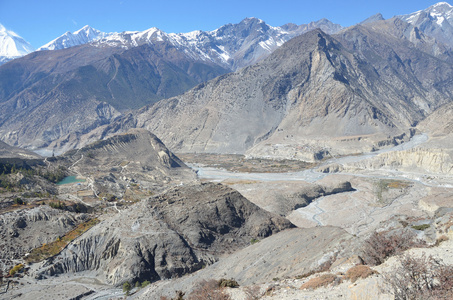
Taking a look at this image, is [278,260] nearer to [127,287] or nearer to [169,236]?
[169,236]

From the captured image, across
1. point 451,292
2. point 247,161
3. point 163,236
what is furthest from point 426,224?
point 247,161

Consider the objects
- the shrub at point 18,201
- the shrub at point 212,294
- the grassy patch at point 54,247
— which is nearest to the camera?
the shrub at point 212,294

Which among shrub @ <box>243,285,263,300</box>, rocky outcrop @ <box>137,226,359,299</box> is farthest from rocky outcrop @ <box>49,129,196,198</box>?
shrub @ <box>243,285,263,300</box>

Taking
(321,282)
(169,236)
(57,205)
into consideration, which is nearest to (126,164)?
(57,205)

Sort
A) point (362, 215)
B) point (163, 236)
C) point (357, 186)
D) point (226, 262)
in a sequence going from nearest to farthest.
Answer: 1. point (226, 262)
2. point (163, 236)
3. point (362, 215)
4. point (357, 186)

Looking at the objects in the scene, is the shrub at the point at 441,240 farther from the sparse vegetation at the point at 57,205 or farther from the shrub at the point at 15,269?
the sparse vegetation at the point at 57,205

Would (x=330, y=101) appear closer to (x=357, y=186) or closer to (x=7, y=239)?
(x=357, y=186)

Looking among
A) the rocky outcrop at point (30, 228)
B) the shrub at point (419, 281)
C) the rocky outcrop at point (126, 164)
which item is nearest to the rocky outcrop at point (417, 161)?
the rocky outcrop at point (126, 164)
